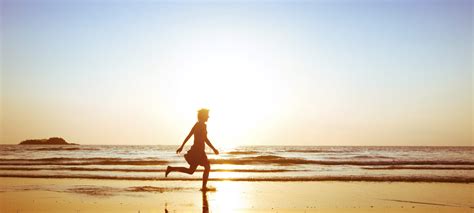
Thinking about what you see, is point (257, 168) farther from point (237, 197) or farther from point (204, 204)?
point (204, 204)

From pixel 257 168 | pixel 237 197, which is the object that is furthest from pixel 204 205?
pixel 257 168

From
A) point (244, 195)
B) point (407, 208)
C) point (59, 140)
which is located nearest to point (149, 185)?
point (244, 195)

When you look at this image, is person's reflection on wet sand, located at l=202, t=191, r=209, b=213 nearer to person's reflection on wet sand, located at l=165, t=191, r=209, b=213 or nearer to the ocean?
person's reflection on wet sand, located at l=165, t=191, r=209, b=213

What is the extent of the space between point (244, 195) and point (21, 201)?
4.81 m

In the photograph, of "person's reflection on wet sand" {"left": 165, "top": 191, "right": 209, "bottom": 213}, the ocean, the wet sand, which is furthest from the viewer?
the ocean

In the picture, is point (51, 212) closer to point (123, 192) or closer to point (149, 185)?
point (123, 192)

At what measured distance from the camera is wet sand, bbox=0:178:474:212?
32.8ft

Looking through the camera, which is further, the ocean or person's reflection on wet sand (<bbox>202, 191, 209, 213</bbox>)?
the ocean

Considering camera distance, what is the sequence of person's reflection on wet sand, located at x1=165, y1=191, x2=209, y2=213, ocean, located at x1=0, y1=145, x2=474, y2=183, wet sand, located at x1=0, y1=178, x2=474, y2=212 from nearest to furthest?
person's reflection on wet sand, located at x1=165, y1=191, x2=209, y2=213
wet sand, located at x1=0, y1=178, x2=474, y2=212
ocean, located at x1=0, y1=145, x2=474, y2=183

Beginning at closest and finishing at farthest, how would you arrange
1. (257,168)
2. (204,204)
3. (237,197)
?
1. (204,204)
2. (237,197)
3. (257,168)

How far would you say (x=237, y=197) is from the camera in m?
11.6

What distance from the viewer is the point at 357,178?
56.3ft

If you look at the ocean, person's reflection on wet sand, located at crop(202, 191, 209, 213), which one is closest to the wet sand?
person's reflection on wet sand, located at crop(202, 191, 209, 213)

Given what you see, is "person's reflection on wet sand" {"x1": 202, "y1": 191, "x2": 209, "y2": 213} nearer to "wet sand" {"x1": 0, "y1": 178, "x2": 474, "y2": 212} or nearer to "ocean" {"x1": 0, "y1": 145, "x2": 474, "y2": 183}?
"wet sand" {"x1": 0, "y1": 178, "x2": 474, "y2": 212}
